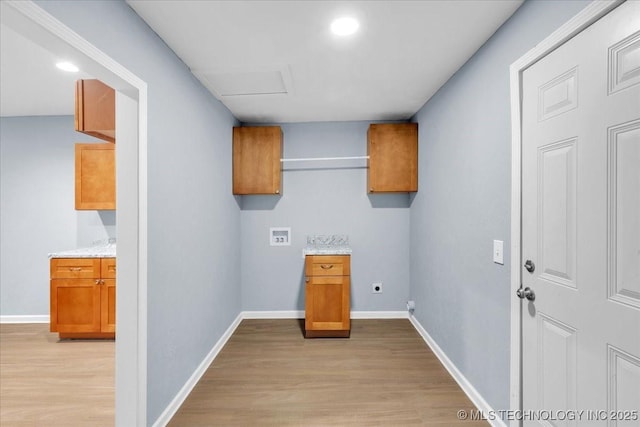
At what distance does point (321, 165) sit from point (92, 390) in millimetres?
2942

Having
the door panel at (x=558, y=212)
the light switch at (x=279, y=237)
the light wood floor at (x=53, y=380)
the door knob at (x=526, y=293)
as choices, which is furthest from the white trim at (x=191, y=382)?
the door panel at (x=558, y=212)

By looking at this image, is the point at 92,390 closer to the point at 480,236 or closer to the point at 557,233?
the point at 480,236

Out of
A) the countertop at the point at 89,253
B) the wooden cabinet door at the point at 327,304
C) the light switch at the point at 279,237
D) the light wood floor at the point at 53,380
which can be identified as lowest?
the light wood floor at the point at 53,380

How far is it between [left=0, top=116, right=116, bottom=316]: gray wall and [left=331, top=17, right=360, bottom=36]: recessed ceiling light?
332cm

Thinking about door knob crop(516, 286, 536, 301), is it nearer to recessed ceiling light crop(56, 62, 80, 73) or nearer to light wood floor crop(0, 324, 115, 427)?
light wood floor crop(0, 324, 115, 427)

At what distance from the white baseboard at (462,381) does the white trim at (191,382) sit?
2.01m

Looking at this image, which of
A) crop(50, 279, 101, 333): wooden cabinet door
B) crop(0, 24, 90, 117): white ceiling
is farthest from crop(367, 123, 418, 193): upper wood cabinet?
crop(50, 279, 101, 333): wooden cabinet door

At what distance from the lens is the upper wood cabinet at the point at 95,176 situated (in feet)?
10.0

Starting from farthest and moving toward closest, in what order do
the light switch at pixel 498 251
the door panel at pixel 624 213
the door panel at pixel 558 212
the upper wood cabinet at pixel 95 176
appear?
the upper wood cabinet at pixel 95 176 → the light switch at pixel 498 251 → the door panel at pixel 558 212 → the door panel at pixel 624 213

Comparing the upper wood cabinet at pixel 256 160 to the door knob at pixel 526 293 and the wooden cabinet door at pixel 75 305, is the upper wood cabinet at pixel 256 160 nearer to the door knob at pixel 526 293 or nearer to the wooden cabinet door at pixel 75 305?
the wooden cabinet door at pixel 75 305

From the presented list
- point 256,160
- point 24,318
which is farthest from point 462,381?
point 24,318

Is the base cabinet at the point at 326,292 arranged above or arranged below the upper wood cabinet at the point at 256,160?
below

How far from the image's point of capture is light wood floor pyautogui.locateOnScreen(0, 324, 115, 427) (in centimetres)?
184

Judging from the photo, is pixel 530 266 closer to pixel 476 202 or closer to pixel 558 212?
pixel 558 212
